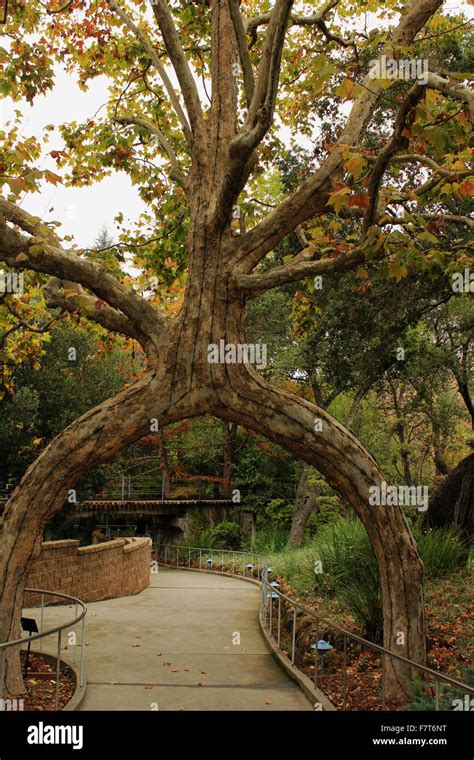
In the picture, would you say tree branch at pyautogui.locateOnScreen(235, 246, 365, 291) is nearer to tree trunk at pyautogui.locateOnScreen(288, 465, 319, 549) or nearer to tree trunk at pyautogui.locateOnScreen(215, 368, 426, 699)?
tree trunk at pyautogui.locateOnScreen(215, 368, 426, 699)

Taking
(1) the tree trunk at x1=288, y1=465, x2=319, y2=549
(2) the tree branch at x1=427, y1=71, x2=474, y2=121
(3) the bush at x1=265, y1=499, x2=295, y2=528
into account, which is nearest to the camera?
(2) the tree branch at x1=427, y1=71, x2=474, y2=121

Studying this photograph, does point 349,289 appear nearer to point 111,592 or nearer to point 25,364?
point 111,592

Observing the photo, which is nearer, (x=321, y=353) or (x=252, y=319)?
(x=321, y=353)

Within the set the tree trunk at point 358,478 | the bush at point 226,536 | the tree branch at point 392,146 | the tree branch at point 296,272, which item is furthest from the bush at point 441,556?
the bush at point 226,536

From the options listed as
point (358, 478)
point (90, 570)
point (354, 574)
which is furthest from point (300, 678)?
point (90, 570)

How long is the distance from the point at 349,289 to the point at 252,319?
586 inches

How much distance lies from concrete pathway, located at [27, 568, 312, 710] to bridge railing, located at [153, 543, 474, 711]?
A: 40 cm

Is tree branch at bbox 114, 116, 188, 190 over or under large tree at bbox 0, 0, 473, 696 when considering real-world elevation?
over

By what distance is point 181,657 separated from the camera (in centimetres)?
1097

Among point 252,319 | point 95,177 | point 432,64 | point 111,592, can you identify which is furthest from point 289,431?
point 252,319

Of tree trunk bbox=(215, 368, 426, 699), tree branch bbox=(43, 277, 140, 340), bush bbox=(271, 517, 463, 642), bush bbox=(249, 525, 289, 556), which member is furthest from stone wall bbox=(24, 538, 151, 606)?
tree trunk bbox=(215, 368, 426, 699)

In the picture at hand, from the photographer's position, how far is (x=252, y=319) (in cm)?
3003

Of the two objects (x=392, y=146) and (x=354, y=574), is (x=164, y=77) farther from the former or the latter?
(x=354, y=574)

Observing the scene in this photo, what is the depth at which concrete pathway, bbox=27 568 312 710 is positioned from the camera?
8320mm
